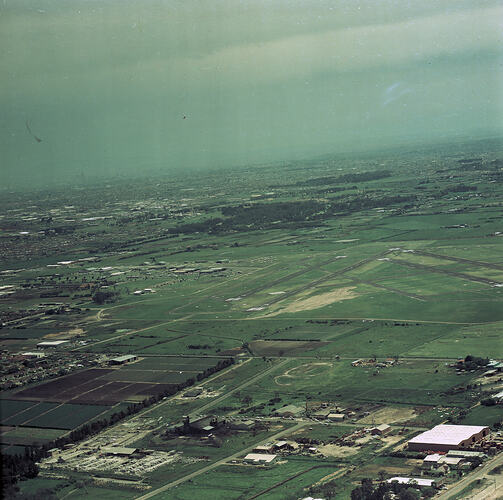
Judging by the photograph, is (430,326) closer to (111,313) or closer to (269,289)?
(269,289)

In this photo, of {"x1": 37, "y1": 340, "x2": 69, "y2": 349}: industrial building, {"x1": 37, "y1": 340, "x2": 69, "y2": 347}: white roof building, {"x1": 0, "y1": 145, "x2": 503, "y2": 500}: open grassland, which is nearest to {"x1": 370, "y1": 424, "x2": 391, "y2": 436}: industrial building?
{"x1": 0, "y1": 145, "x2": 503, "y2": 500}: open grassland

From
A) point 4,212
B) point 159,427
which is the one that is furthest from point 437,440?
point 4,212

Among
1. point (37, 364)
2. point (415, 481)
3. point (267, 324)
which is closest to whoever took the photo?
point (415, 481)

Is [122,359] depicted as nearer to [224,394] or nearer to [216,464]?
[224,394]

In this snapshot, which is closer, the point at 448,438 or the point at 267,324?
the point at 448,438

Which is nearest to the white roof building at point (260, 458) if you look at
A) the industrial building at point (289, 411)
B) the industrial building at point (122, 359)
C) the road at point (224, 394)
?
the industrial building at point (289, 411)

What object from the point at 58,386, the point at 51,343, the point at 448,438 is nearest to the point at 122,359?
the point at 58,386
